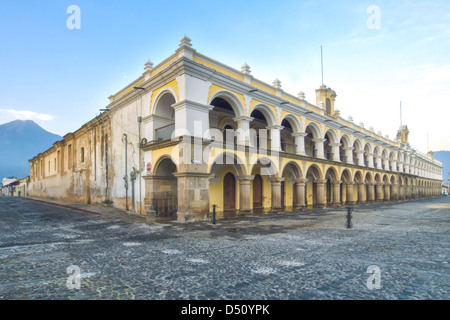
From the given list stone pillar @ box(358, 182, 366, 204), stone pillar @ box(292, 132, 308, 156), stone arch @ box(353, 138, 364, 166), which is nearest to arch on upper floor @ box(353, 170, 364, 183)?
stone pillar @ box(358, 182, 366, 204)

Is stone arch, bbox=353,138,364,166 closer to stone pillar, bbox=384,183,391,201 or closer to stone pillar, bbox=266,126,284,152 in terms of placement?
stone pillar, bbox=384,183,391,201

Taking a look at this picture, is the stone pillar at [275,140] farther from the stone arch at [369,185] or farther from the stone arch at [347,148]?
the stone arch at [369,185]

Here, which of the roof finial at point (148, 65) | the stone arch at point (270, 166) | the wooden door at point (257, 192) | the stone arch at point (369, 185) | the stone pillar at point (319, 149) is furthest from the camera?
the stone arch at point (369, 185)

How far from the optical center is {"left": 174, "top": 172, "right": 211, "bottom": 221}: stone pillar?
38.7 ft

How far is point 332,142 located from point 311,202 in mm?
5586

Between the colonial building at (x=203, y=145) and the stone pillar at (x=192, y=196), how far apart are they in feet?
0.15

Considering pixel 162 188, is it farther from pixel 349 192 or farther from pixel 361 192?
pixel 361 192

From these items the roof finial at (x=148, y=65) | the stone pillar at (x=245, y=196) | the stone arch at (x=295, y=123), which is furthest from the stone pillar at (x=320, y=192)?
the roof finial at (x=148, y=65)

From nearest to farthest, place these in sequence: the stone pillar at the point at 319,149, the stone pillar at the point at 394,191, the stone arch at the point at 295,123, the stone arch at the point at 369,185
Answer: the stone arch at the point at 295,123 < the stone pillar at the point at 319,149 < the stone arch at the point at 369,185 < the stone pillar at the point at 394,191

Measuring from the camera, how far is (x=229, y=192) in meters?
18.2

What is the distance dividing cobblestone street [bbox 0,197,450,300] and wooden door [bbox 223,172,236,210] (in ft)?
31.1

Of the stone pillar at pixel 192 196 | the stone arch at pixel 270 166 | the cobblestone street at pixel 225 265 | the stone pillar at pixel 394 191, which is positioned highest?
the stone arch at pixel 270 166

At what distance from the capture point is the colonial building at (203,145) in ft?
40.6
